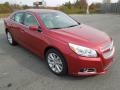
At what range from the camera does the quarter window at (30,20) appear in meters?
5.50

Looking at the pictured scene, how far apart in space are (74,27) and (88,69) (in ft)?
5.18

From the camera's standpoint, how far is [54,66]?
15.7ft

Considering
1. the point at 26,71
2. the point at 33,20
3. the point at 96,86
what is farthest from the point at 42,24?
the point at 96,86

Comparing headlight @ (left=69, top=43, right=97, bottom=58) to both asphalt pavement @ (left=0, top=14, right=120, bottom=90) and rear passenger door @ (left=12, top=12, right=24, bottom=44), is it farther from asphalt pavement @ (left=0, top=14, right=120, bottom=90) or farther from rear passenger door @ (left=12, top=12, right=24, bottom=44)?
rear passenger door @ (left=12, top=12, right=24, bottom=44)

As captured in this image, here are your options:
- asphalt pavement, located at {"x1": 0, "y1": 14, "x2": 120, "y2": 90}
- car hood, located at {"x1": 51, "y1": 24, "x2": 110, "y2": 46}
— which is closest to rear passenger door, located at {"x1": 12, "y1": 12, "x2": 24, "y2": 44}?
asphalt pavement, located at {"x1": 0, "y1": 14, "x2": 120, "y2": 90}

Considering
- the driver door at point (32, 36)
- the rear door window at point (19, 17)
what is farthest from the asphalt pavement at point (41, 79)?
the rear door window at point (19, 17)

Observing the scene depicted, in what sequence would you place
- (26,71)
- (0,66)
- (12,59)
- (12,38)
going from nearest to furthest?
(26,71) < (0,66) < (12,59) < (12,38)

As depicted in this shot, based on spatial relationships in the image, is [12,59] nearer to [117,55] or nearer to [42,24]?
[42,24]

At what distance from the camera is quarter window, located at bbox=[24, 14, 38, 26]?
5.50m

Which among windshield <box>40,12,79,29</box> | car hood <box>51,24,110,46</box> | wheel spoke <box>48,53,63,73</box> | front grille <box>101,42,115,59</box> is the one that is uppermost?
windshield <box>40,12,79,29</box>

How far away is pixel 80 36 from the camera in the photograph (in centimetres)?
459

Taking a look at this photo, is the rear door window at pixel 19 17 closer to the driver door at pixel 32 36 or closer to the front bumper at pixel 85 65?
the driver door at pixel 32 36

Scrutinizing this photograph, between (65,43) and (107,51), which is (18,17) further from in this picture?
(107,51)

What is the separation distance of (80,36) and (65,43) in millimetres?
483
